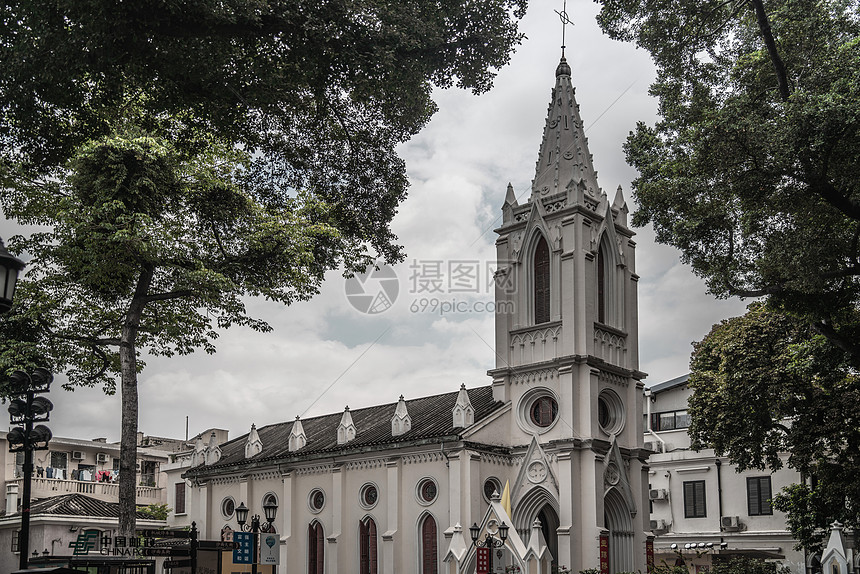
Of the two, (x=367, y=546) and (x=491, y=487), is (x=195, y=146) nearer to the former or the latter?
(x=491, y=487)

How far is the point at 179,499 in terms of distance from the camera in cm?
4806

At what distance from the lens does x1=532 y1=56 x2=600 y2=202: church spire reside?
35312 millimetres

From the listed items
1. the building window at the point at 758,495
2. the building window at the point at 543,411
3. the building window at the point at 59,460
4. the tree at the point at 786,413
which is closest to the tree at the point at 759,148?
the tree at the point at 786,413

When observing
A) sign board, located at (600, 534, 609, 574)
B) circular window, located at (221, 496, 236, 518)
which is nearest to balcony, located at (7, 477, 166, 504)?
circular window, located at (221, 496, 236, 518)

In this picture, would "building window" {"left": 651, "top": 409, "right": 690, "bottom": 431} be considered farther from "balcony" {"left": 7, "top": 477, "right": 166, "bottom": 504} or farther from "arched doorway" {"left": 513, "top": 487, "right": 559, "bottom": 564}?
"balcony" {"left": 7, "top": 477, "right": 166, "bottom": 504}

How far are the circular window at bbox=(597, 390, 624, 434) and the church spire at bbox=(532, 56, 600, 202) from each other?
8.08m

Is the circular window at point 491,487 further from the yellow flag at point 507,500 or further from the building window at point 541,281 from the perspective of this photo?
the building window at point 541,281

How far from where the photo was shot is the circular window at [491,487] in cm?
3266

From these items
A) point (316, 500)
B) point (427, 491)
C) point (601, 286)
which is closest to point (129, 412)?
point (427, 491)

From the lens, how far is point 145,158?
23906mm

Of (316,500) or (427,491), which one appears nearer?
(427,491)

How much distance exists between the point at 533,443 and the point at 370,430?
28.5ft

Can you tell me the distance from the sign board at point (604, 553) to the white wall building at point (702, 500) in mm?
11596

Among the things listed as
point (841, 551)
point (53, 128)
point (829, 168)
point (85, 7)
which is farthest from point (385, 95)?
point (841, 551)
